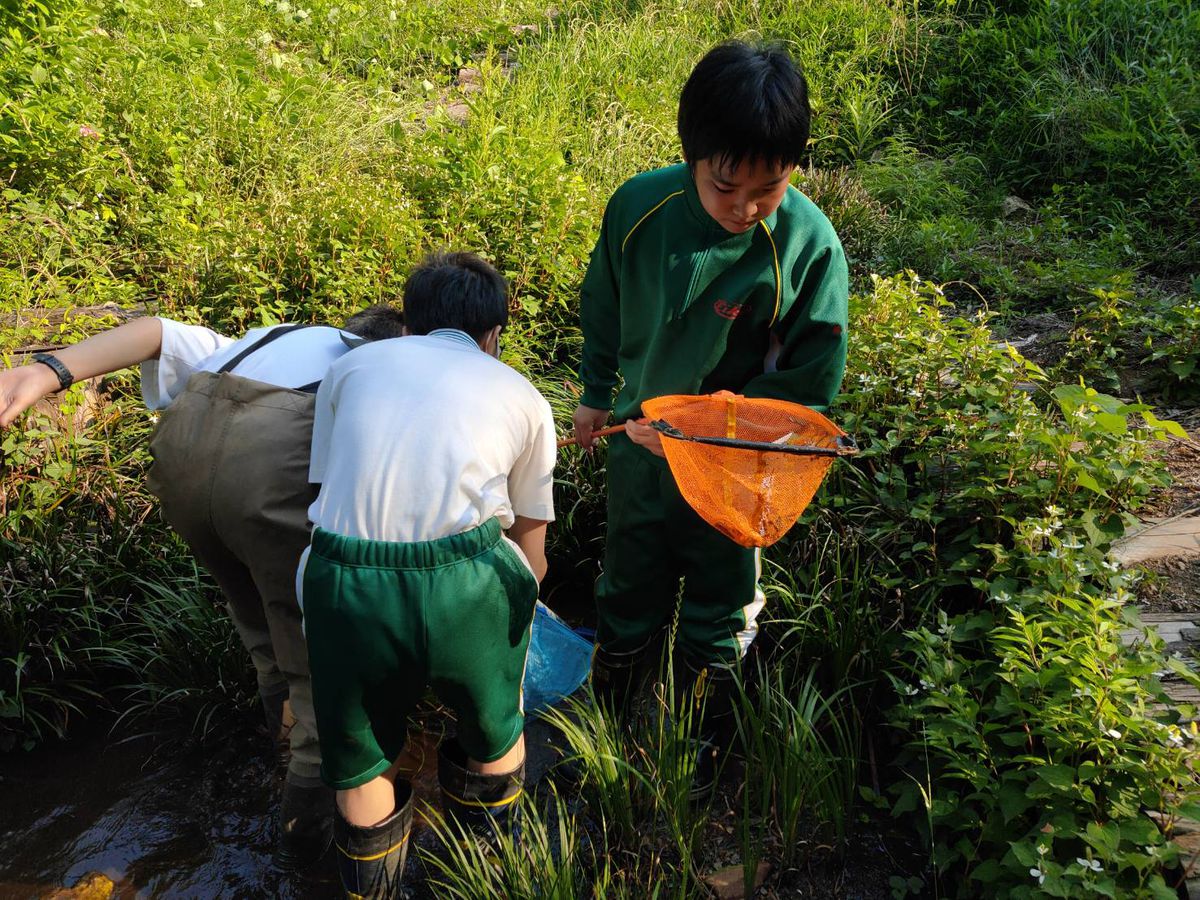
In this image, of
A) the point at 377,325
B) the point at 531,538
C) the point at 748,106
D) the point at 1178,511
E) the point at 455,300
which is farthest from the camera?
the point at 1178,511

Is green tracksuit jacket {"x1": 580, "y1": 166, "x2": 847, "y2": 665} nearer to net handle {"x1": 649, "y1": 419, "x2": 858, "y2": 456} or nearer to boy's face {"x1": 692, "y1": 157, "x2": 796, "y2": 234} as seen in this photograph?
boy's face {"x1": 692, "y1": 157, "x2": 796, "y2": 234}

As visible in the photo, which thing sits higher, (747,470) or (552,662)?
(747,470)

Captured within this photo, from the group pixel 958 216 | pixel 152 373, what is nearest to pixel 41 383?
pixel 152 373

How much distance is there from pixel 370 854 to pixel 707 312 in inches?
63.4

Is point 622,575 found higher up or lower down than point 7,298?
lower down

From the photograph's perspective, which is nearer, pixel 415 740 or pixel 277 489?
pixel 277 489

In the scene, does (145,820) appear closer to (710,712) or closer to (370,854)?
(370,854)

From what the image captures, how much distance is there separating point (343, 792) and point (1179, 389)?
12.2ft

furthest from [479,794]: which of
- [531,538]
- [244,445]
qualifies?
[244,445]

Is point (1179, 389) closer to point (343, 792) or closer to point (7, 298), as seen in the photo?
point (343, 792)

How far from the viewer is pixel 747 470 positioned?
2.10 meters

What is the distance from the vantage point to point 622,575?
2.65 meters

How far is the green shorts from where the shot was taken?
1.97 metres

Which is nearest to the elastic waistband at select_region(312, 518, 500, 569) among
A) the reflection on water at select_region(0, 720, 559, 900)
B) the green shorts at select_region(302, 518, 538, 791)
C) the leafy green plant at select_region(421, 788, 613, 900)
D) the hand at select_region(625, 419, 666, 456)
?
the green shorts at select_region(302, 518, 538, 791)
